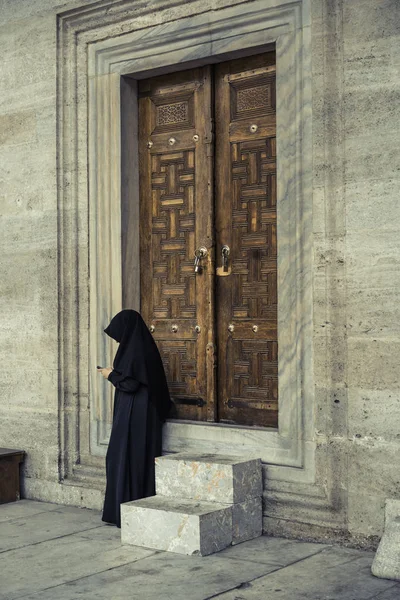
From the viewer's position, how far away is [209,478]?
532 cm

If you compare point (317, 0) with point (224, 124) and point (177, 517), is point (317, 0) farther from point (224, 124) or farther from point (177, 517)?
point (177, 517)

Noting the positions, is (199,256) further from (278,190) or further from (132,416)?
(132,416)

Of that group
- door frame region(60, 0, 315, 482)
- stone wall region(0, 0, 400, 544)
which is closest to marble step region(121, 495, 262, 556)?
stone wall region(0, 0, 400, 544)

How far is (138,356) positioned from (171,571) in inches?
61.3

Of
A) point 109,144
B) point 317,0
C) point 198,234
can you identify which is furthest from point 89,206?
point 317,0

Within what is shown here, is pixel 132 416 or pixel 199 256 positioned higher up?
pixel 199 256

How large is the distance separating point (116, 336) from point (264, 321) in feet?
3.30

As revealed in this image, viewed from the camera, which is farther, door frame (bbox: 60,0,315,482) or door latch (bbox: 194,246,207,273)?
door latch (bbox: 194,246,207,273)

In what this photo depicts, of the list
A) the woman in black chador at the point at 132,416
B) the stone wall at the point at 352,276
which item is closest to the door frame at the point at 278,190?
the stone wall at the point at 352,276

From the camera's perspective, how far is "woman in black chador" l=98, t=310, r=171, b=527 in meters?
5.77

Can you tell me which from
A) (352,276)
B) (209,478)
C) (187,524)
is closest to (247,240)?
(352,276)

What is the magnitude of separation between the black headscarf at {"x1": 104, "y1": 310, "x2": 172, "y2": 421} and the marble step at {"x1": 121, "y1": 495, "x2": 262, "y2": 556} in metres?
0.77

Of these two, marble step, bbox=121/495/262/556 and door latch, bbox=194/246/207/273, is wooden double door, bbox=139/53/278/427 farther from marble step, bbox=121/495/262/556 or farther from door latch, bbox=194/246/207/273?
marble step, bbox=121/495/262/556

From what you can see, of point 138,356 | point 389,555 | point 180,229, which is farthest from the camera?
point 180,229
